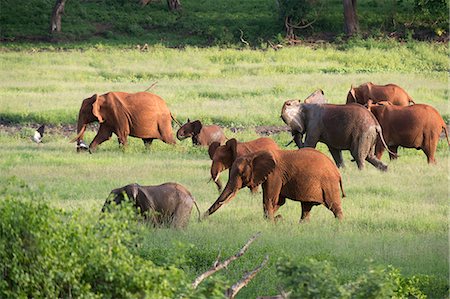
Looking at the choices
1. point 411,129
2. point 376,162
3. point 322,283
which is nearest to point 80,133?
point 376,162

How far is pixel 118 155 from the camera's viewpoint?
1838 cm

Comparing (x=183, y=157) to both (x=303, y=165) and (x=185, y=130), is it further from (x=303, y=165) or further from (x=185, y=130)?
(x=303, y=165)

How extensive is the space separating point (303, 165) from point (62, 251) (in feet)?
18.4

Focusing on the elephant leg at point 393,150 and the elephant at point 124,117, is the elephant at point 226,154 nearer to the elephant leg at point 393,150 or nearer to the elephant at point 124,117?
the elephant leg at point 393,150

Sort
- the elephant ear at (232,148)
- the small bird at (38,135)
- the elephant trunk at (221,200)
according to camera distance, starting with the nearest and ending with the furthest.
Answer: the elephant trunk at (221,200)
the elephant ear at (232,148)
the small bird at (38,135)

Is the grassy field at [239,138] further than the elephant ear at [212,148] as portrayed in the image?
No

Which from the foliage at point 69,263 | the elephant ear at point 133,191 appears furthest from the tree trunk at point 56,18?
the foliage at point 69,263

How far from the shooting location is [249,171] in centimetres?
1223

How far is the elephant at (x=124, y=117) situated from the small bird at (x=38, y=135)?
105 centimetres

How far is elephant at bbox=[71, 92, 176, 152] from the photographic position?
1908 centimetres

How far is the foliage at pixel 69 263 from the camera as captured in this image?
716 centimetres

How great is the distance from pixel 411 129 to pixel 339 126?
163 centimetres

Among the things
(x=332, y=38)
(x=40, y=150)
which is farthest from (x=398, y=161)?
(x=332, y=38)

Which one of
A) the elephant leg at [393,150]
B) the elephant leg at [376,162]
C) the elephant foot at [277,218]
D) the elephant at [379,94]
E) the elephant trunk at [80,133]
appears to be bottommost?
the elephant leg at [393,150]
